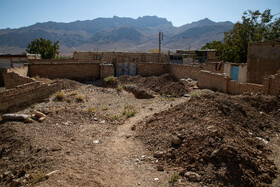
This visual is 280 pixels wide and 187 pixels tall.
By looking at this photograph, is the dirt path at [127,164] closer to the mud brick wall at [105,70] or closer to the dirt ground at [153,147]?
the dirt ground at [153,147]

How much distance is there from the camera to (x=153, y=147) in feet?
19.9

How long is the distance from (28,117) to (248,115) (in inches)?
301

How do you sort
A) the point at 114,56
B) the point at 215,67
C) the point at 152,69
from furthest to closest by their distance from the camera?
1. the point at 114,56
2. the point at 152,69
3. the point at 215,67

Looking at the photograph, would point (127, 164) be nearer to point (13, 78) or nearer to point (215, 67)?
point (13, 78)

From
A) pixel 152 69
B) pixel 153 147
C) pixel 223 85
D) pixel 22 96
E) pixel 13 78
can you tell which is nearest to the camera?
pixel 153 147

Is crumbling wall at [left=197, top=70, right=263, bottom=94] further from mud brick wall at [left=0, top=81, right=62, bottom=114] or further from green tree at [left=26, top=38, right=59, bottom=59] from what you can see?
green tree at [left=26, top=38, right=59, bottom=59]

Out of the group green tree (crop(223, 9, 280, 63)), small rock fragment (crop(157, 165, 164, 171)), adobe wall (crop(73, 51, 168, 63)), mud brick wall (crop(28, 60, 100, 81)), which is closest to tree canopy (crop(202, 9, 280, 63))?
green tree (crop(223, 9, 280, 63))

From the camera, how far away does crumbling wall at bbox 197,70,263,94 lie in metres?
10.4

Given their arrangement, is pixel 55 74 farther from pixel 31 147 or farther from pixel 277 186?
pixel 277 186

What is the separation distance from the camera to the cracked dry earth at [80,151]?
4608 millimetres

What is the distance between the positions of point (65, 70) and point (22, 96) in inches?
289

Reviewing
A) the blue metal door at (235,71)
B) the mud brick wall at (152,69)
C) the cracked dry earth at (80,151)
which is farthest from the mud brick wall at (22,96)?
the blue metal door at (235,71)

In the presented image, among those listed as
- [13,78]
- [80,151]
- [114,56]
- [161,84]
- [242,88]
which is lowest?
[80,151]

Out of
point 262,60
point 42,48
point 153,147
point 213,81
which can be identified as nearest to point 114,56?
point 42,48
